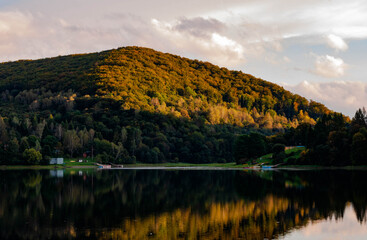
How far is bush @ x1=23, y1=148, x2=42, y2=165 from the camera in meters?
141

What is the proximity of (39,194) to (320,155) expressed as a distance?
7434cm

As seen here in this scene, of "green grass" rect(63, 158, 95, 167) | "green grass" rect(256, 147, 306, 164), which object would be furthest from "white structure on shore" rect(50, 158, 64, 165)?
"green grass" rect(256, 147, 306, 164)

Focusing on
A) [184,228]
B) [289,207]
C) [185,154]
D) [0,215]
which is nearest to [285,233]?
[184,228]

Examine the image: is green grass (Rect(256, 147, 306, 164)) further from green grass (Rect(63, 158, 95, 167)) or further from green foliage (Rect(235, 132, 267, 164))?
green grass (Rect(63, 158, 95, 167))

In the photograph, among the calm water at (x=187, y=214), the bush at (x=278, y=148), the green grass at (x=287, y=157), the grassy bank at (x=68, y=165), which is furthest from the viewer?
the grassy bank at (x=68, y=165)

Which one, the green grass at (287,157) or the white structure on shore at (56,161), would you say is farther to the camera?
the white structure on shore at (56,161)

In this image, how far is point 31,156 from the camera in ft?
464


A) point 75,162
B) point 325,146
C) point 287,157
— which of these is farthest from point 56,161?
point 325,146

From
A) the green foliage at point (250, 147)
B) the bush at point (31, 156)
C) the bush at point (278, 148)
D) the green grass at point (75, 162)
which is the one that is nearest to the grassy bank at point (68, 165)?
the green grass at point (75, 162)

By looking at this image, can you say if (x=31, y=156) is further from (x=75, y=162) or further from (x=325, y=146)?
(x=325, y=146)

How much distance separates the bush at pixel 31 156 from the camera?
14125 centimetres

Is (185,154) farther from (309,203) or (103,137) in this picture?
(309,203)

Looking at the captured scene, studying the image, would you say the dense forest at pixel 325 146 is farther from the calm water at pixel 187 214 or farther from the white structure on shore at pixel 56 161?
the white structure on shore at pixel 56 161

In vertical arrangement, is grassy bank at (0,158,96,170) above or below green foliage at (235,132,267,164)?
below
